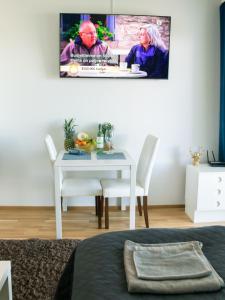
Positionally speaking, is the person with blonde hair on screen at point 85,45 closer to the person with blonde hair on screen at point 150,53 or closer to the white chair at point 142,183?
the person with blonde hair on screen at point 150,53

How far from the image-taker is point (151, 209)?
12.8 feet

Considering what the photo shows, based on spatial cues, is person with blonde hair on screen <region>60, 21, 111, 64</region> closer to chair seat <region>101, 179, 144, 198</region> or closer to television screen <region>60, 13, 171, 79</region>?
television screen <region>60, 13, 171, 79</region>

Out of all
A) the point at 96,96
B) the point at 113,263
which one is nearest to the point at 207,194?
the point at 96,96

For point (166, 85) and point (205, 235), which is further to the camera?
point (166, 85)

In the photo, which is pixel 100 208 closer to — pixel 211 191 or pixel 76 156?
pixel 76 156

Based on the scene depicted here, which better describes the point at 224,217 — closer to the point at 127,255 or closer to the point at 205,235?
the point at 205,235

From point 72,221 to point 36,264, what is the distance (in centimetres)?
96

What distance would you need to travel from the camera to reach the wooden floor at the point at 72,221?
3164 millimetres

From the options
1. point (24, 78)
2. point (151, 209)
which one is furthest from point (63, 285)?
point (24, 78)

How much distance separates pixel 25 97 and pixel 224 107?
2.24 meters

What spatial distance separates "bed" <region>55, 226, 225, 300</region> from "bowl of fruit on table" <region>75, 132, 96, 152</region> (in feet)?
6.00

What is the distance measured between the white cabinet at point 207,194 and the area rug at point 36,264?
4.50 feet

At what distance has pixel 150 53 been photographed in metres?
3.58

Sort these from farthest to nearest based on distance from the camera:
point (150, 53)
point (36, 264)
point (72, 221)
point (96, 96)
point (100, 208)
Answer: point (96, 96) → point (150, 53) → point (72, 221) → point (100, 208) → point (36, 264)
